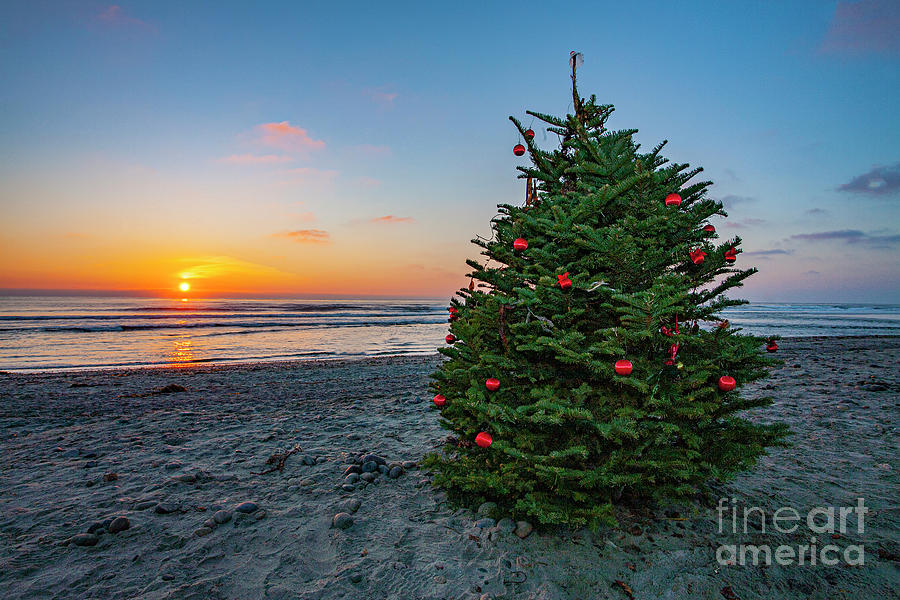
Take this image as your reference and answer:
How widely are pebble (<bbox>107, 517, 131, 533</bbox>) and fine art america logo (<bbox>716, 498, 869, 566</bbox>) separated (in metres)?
4.61

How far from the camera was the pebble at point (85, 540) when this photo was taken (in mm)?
3019

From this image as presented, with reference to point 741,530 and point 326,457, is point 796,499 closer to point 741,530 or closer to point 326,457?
point 741,530

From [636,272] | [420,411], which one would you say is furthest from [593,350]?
[420,411]

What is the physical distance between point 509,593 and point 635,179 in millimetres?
2899

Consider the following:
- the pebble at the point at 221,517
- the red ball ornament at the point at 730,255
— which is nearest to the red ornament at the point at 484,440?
the red ball ornament at the point at 730,255

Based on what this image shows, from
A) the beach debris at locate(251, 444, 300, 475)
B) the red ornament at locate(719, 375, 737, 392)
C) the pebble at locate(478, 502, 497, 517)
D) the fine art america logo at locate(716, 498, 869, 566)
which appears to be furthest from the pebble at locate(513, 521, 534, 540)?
the beach debris at locate(251, 444, 300, 475)

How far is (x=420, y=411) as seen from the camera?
7.13m

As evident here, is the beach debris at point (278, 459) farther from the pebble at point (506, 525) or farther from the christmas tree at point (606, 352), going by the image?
the pebble at point (506, 525)

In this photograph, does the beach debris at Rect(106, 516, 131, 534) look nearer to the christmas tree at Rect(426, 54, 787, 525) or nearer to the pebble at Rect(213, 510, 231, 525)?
the pebble at Rect(213, 510, 231, 525)

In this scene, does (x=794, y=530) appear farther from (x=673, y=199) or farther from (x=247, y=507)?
(x=247, y=507)

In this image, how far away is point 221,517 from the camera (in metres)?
3.37

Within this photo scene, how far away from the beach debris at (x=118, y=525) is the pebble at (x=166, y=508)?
0.77 feet

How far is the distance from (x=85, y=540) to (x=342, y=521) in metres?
1.96

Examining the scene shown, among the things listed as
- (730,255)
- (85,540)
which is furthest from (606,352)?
(85,540)
